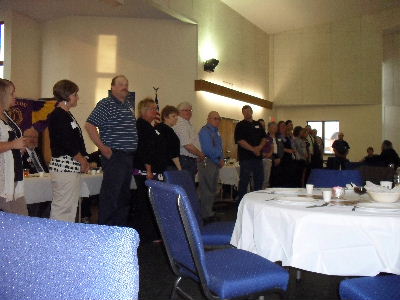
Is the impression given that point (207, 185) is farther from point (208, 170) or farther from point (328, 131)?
point (328, 131)

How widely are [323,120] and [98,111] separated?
11113 millimetres

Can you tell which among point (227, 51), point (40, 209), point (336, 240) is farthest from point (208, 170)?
point (227, 51)

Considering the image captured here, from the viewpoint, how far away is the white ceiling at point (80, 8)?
8.51 metres

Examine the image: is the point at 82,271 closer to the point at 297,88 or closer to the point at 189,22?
the point at 189,22

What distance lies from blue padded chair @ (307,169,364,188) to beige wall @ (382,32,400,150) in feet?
36.3

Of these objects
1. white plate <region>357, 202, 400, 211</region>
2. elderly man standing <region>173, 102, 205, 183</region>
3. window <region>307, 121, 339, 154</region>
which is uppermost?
window <region>307, 121, 339, 154</region>

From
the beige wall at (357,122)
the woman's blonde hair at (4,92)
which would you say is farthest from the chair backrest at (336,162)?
the woman's blonde hair at (4,92)

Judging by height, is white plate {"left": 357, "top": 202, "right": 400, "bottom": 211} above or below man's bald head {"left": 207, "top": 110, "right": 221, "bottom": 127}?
below

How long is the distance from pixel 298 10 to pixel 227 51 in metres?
2.65

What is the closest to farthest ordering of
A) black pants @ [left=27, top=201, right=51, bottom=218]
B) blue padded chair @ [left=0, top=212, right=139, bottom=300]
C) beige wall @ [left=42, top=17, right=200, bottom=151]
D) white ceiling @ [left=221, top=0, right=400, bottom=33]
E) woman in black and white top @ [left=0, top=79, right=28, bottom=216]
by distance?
1. blue padded chair @ [left=0, top=212, right=139, bottom=300]
2. woman in black and white top @ [left=0, top=79, right=28, bottom=216]
3. black pants @ [left=27, top=201, right=51, bottom=218]
4. beige wall @ [left=42, top=17, right=200, bottom=151]
5. white ceiling @ [left=221, top=0, right=400, bottom=33]

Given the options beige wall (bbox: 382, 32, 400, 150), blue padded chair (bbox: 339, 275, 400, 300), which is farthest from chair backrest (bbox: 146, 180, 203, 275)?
beige wall (bbox: 382, 32, 400, 150)

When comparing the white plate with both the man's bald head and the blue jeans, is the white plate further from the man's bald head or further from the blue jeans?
the blue jeans

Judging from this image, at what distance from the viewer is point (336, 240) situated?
79.4 inches

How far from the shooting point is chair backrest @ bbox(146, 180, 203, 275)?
1.99m
